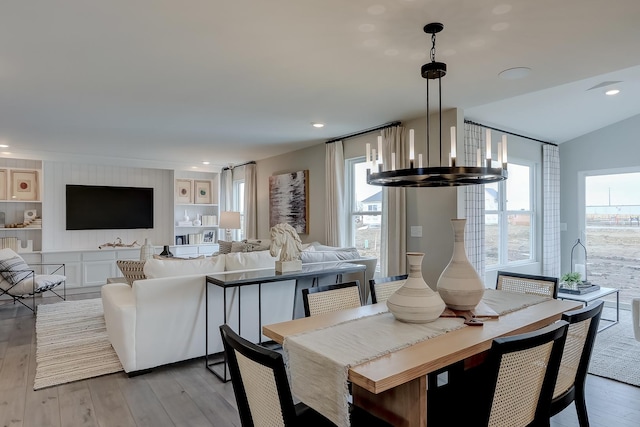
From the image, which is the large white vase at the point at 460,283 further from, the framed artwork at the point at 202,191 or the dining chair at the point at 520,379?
the framed artwork at the point at 202,191

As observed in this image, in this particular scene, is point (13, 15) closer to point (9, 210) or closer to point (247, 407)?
point (247, 407)

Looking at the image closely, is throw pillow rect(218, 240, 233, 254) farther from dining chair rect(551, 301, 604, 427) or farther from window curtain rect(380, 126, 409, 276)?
dining chair rect(551, 301, 604, 427)

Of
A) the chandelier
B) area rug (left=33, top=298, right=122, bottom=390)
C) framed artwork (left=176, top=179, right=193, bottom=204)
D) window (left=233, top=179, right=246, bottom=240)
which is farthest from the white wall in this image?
framed artwork (left=176, top=179, right=193, bottom=204)

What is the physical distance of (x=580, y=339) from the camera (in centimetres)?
189

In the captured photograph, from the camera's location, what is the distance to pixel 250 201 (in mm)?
7586

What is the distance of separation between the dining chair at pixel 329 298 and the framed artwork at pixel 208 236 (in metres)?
6.34

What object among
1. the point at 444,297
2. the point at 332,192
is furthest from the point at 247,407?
the point at 332,192

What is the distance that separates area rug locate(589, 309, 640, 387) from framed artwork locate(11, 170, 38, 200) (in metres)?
8.13

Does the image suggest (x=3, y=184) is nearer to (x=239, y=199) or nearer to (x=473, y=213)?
(x=239, y=199)

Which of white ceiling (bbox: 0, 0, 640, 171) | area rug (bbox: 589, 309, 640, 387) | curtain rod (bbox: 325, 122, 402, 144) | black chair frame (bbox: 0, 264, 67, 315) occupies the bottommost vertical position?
area rug (bbox: 589, 309, 640, 387)

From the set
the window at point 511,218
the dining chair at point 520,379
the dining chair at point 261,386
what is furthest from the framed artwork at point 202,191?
the dining chair at point 520,379

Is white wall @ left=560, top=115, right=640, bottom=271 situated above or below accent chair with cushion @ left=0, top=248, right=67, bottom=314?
above

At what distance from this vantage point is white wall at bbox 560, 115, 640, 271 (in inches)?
218

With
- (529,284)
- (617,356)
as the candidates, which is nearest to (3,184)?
(529,284)
